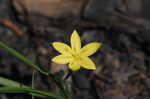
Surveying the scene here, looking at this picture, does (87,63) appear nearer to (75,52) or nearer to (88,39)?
(75,52)

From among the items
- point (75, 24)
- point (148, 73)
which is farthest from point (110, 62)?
point (75, 24)

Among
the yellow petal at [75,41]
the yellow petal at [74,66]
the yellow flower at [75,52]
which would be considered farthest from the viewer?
the yellow petal at [75,41]

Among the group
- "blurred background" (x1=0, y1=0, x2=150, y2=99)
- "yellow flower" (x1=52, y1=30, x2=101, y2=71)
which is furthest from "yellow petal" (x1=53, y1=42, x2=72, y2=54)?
"blurred background" (x1=0, y1=0, x2=150, y2=99)

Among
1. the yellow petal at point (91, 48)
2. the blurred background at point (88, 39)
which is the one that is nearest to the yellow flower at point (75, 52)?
the yellow petal at point (91, 48)

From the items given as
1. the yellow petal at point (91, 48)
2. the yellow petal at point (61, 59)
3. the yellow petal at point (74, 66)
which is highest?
the yellow petal at point (91, 48)

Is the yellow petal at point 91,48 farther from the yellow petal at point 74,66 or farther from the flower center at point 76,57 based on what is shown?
the yellow petal at point 74,66

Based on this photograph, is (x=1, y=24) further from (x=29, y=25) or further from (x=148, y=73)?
(x=148, y=73)

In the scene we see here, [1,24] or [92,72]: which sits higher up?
[1,24]
